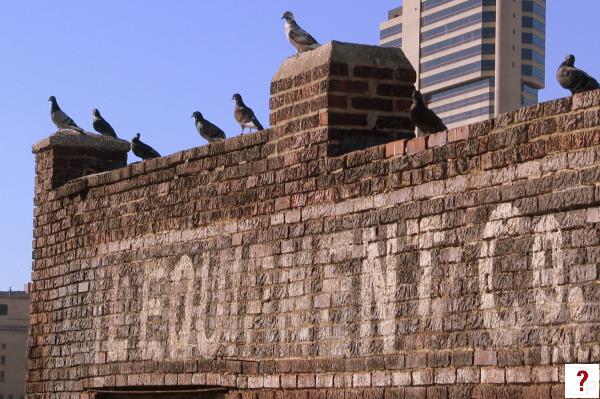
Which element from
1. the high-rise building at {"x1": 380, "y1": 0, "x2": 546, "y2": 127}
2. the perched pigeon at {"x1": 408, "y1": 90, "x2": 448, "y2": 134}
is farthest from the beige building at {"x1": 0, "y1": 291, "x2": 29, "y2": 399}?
the perched pigeon at {"x1": 408, "y1": 90, "x2": 448, "y2": 134}

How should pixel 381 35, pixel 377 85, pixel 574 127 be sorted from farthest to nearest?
pixel 381 35
pixel 377 85
pixel 574 127

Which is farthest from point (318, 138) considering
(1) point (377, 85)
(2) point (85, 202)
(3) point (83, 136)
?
(3) point (83, 136)

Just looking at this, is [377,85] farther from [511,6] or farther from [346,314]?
[511,6]

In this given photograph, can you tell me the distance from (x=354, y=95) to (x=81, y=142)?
16.2 ft

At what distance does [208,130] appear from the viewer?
558 inches

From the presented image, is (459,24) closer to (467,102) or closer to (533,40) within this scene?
(533,40)

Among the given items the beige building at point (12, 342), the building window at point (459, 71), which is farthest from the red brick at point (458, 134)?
the building window at point (459, 71)

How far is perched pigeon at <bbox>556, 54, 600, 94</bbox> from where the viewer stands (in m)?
8.95

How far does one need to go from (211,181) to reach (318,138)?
1.55 m

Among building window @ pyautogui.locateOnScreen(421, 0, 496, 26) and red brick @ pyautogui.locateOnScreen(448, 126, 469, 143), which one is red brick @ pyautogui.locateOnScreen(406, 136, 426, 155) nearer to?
red brick @ pyautogui.locateOnScreen(448, 126, 469, 143)

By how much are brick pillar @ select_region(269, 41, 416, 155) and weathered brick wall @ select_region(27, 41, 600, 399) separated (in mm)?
132

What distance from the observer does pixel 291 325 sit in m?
11.1

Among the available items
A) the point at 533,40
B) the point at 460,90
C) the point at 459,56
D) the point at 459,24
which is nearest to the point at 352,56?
the point at 460,90

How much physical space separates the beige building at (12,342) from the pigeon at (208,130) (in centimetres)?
12496
